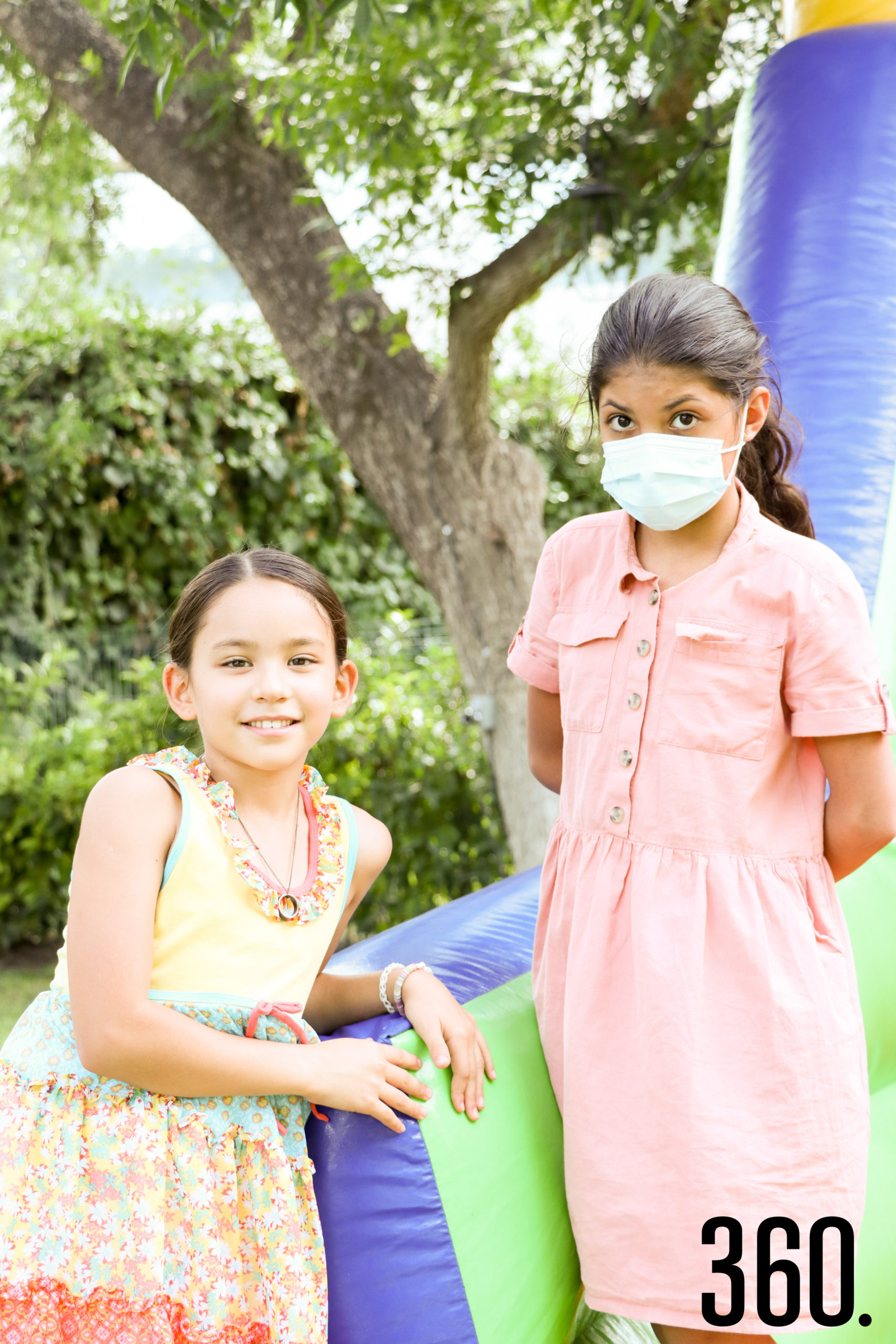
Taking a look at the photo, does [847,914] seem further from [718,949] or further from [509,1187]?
[509,1187]

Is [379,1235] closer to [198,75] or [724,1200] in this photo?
[724,1200]

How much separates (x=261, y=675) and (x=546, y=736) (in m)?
0.47

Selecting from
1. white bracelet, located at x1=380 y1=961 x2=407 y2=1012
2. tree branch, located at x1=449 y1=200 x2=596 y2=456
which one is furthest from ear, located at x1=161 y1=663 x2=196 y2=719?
tree branch, located at x1=449 y1=200 x2=596 y2=456

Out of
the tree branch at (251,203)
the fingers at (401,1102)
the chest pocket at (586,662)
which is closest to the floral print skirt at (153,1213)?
the fingers at (401,1102)

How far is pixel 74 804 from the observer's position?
4605 millimetres

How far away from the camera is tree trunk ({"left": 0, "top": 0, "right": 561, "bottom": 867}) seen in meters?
3.74

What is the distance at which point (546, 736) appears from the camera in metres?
1.73

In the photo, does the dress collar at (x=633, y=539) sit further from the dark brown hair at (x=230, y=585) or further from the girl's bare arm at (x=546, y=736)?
the dark brown hair at (x=230, y=585)

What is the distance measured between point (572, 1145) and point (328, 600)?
0.69 metres

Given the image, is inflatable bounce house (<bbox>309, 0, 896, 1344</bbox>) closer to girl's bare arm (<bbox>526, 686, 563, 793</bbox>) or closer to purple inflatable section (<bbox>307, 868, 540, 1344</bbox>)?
purple inflatable section (<bbox>307, 868, 540, 1344</bbox>)

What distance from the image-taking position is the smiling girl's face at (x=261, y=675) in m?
1.42

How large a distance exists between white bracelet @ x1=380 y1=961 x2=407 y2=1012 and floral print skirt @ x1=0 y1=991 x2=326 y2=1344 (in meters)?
0.17

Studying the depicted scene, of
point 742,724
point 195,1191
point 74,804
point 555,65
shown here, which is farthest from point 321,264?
point 195,1191

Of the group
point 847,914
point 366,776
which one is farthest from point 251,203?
point 847,914
